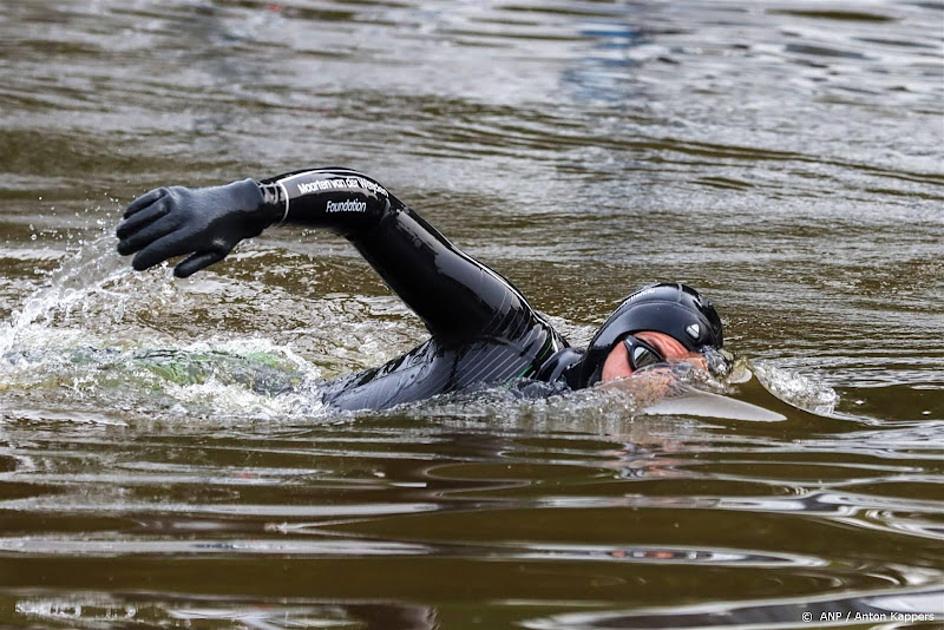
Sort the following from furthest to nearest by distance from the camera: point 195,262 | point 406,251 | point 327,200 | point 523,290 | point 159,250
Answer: point 523,290, point 406,251, point 327,200, point 195,262, point 159,250

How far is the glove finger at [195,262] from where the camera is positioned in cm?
445

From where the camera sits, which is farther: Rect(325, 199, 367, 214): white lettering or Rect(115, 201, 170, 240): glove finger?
Rect(325, 199, 367, 214): white lettering

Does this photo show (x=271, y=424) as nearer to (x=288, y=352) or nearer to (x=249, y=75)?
(x=288, y=352)

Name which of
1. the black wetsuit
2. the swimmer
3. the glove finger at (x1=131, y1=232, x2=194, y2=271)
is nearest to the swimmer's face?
the swimmer

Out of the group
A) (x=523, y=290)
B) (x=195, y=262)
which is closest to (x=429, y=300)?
(x=195, y=262)

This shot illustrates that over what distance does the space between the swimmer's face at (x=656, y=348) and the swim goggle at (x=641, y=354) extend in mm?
12

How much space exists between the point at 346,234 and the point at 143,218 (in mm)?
819

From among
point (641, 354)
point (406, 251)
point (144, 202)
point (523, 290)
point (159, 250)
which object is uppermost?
point (144, 202)

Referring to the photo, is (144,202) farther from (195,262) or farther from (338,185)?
(338,185)

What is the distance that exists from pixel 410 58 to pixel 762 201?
20.5ft

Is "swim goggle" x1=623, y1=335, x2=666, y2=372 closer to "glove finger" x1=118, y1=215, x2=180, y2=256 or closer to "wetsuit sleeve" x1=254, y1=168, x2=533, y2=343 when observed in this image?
"wetsuit sleeve" x1=254, y1=168, x2=533, y2=343

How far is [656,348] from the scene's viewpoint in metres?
4.89

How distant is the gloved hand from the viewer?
14.5 feet

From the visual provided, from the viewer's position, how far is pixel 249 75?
1438 centimetres
